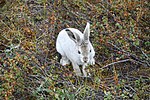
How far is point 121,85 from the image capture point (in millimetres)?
4371

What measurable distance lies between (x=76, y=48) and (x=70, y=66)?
1.57 ft

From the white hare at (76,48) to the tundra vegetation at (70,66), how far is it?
99 mm

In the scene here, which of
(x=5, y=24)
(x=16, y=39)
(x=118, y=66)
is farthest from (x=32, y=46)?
(x=118, y=66)

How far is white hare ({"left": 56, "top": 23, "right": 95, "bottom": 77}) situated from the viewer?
14.1 ft

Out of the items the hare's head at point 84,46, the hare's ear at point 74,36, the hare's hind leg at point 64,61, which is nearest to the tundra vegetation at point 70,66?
the hare's hind leg at point 64,61

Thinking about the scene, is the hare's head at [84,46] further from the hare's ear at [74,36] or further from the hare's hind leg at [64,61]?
the hare's hind leg at [64,61]

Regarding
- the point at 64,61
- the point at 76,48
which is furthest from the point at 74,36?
the point at 64,61

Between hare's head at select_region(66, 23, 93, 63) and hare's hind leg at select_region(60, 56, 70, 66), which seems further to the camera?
hare's hind leg at select_region(60, 56, 70, 66)

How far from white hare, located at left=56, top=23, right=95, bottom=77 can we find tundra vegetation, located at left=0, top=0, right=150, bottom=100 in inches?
3.9

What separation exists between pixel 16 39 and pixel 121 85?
1.67 m

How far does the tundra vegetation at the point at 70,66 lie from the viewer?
171 inches

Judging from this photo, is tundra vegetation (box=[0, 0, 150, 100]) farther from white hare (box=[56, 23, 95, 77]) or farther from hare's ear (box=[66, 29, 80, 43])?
hare's ear (box=[66, 29, 80, 43])

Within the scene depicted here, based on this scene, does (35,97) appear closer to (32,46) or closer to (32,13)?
(32,46)

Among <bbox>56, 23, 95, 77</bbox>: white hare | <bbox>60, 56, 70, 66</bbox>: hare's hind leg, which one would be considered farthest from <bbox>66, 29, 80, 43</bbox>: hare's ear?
<bbox>60, 56, 70, 66</bbox>: hare's hind leg
